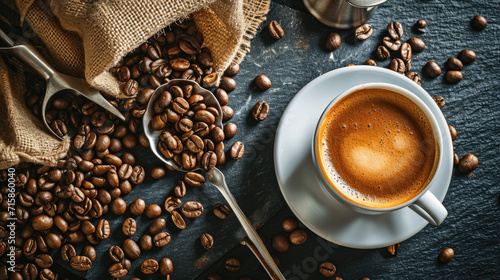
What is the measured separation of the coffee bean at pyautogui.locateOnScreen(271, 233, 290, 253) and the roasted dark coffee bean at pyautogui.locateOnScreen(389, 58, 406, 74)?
780mm

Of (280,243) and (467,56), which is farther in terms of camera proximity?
(467,56)

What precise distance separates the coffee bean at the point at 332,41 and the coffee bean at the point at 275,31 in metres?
0.18

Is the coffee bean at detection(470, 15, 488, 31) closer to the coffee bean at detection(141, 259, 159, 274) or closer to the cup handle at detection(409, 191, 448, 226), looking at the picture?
the cup handle at detection(409, 191, 448, 226)

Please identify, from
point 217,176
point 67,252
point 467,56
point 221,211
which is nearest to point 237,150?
point 217,176

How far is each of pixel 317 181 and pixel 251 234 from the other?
11.9 inches

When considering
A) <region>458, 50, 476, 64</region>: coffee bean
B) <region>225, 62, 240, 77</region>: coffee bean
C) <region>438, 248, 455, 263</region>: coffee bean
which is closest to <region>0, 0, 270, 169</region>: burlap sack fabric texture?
<region>225, 62, 240, 77</region>: coffee bean

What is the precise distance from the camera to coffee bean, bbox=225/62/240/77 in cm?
157

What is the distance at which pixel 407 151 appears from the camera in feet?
4.23

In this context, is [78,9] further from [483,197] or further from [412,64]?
[483,197]

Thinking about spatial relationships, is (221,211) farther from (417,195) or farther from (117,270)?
(417,195)

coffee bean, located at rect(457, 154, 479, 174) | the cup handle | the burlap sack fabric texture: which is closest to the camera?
the cup handle

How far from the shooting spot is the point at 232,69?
61.7 inches

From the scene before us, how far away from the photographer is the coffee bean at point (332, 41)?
1584 millimetres

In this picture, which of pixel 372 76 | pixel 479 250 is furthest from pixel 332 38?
pixel 479 250
